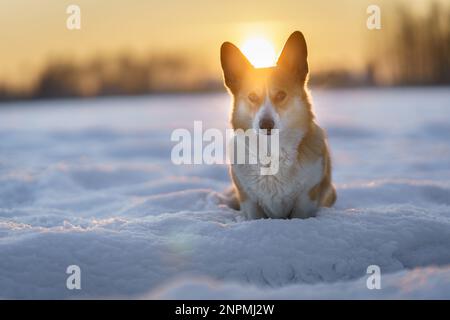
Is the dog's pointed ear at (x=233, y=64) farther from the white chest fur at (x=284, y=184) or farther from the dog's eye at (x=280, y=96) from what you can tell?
the white chest fur at (x=284, y=184)

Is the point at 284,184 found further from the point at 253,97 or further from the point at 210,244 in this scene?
the point at 210,244

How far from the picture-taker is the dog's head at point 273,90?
395 cm

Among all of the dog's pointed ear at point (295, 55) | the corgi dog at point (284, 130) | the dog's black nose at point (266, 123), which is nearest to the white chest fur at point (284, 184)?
the corgi dog at point (284, 130)

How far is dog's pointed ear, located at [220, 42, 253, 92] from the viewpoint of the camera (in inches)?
165

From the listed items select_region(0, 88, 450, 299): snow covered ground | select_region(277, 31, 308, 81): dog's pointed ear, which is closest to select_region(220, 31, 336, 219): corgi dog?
select_region(277, 31, 308, 81): dog's pointed ear

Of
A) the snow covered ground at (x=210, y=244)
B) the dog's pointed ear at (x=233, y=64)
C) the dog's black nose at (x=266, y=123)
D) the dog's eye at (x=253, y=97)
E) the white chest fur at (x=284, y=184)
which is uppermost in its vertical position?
the dog's pointed ear at (x=233, y=64)

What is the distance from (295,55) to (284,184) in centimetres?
102

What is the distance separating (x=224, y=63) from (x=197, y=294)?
2.23 metres

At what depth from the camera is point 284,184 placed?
4.14 metres

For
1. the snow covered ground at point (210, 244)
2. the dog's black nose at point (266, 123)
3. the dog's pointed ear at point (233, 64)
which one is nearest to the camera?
the snow covered ground at point (210, 244)

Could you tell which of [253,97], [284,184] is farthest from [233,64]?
[284,184]
